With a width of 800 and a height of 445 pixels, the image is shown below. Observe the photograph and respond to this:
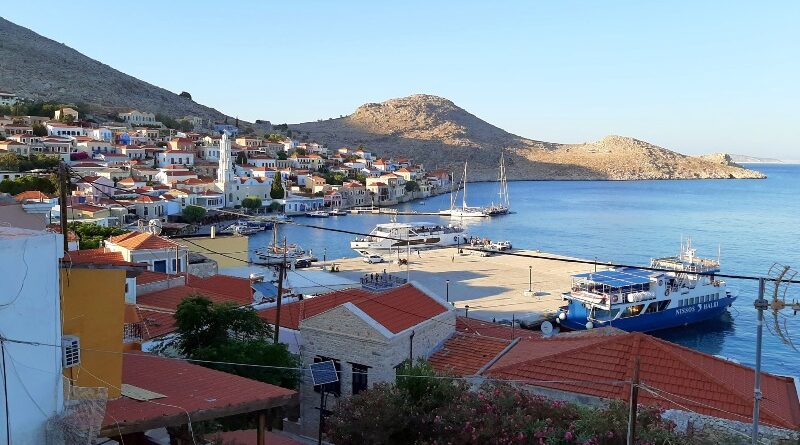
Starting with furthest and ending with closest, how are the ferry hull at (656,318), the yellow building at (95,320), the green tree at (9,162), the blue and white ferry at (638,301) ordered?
the green tree at (9,162) → the ferry hull at (656,318) → the blue and white ferry at (638,301) → the yellow building at (95,320)

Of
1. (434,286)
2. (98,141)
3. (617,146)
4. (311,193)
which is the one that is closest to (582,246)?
(434,286)

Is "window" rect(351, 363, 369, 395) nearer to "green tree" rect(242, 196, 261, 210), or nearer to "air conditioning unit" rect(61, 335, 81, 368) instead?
"air conditioning unit" rect(61, 335, 81, 368)

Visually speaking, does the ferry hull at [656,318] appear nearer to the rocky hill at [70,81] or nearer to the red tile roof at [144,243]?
the red tile roof at [144,243]

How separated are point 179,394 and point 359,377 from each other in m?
5.76

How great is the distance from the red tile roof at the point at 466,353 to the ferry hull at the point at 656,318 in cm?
1414

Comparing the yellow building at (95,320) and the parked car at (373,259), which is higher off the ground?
the yellow building at (95,320)

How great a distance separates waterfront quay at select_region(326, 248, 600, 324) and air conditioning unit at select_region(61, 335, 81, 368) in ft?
60.0

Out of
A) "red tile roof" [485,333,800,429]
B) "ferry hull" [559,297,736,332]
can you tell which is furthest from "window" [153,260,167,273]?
"ferry hull" [559,297,736,332]

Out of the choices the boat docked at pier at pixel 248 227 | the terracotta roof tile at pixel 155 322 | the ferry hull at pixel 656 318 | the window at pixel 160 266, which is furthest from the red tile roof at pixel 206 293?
the boat docked at pier at pixel 248 227

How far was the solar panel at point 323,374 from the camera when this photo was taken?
9.86m

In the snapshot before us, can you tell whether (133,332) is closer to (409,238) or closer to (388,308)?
(388,308)

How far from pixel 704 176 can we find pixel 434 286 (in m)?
153

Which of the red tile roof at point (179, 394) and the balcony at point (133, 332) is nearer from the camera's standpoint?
the red tile roof at point (179, 394)

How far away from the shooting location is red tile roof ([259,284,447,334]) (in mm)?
11492
